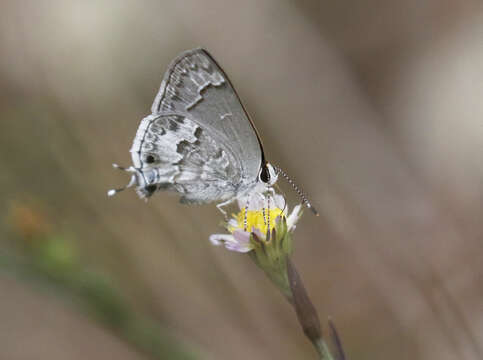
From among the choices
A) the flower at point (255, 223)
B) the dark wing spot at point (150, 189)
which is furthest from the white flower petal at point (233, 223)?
the dark wing spot at point (150, 189)

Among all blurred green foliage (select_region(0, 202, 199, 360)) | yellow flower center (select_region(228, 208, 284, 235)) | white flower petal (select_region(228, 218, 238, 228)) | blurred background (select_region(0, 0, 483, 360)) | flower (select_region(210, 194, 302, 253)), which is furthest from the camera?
blurred background (select_region(0, 0, 483, 360))

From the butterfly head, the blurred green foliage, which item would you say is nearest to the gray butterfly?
the butterfly head

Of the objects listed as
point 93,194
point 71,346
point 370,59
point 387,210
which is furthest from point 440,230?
point 71,346

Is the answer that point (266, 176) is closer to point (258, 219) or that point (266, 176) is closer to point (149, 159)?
point (258, 219)

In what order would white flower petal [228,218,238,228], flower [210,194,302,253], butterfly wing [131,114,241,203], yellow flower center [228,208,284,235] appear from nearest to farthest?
1. flower [210,194,302,253]
2. yellow flower center [228,208,284,235]
3. white flower petal [228,218,238,228]
4. butterfly wing [131,114,241,203]

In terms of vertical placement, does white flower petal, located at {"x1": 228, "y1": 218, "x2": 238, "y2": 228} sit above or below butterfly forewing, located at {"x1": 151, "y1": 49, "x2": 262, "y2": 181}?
below

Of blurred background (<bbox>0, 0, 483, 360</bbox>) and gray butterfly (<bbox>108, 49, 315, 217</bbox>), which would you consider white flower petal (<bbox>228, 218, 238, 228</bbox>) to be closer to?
gray butterfly (<bbox>108, 49, 315, 217</bbox>)

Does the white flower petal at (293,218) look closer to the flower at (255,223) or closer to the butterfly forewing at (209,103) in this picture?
the flower at (255,223)
